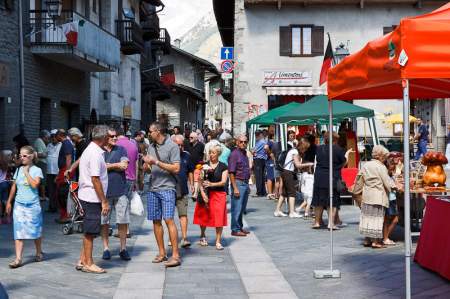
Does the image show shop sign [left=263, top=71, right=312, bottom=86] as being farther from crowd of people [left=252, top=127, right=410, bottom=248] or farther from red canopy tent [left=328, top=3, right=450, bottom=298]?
red canopy tent [left=328, top=3, right=450, bottom=298]

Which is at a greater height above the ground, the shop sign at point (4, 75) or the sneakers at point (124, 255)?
the shop sign at point (4, 75)

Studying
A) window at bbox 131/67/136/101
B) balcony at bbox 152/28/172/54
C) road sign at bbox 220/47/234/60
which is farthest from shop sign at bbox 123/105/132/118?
balcony at bbox 152/28/172/54

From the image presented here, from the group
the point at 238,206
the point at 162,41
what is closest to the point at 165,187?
the point at 238,206

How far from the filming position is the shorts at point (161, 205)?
888 cm

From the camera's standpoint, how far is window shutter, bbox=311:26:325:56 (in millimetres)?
30625

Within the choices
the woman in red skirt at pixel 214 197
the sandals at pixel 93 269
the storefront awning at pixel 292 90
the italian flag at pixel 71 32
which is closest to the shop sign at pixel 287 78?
the storefront awning at pixel 292 90

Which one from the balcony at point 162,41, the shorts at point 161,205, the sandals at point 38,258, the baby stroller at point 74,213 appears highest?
the balcony at point 162,41

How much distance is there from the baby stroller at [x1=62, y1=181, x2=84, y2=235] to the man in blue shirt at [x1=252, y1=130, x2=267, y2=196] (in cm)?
767

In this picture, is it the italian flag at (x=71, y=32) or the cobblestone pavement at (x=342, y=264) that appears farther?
the italian flag at (x=71, y=32)

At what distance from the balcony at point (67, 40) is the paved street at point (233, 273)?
30.3 ft

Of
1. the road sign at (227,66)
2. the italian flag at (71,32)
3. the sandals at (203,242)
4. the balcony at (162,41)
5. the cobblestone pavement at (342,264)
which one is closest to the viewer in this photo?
the cobblestone pavement at (342,264)

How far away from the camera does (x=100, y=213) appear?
852 cm

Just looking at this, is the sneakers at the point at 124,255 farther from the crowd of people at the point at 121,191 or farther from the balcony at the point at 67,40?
the balcony at the point at 67,40

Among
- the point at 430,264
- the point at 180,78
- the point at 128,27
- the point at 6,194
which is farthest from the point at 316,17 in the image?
the point at 180,78
